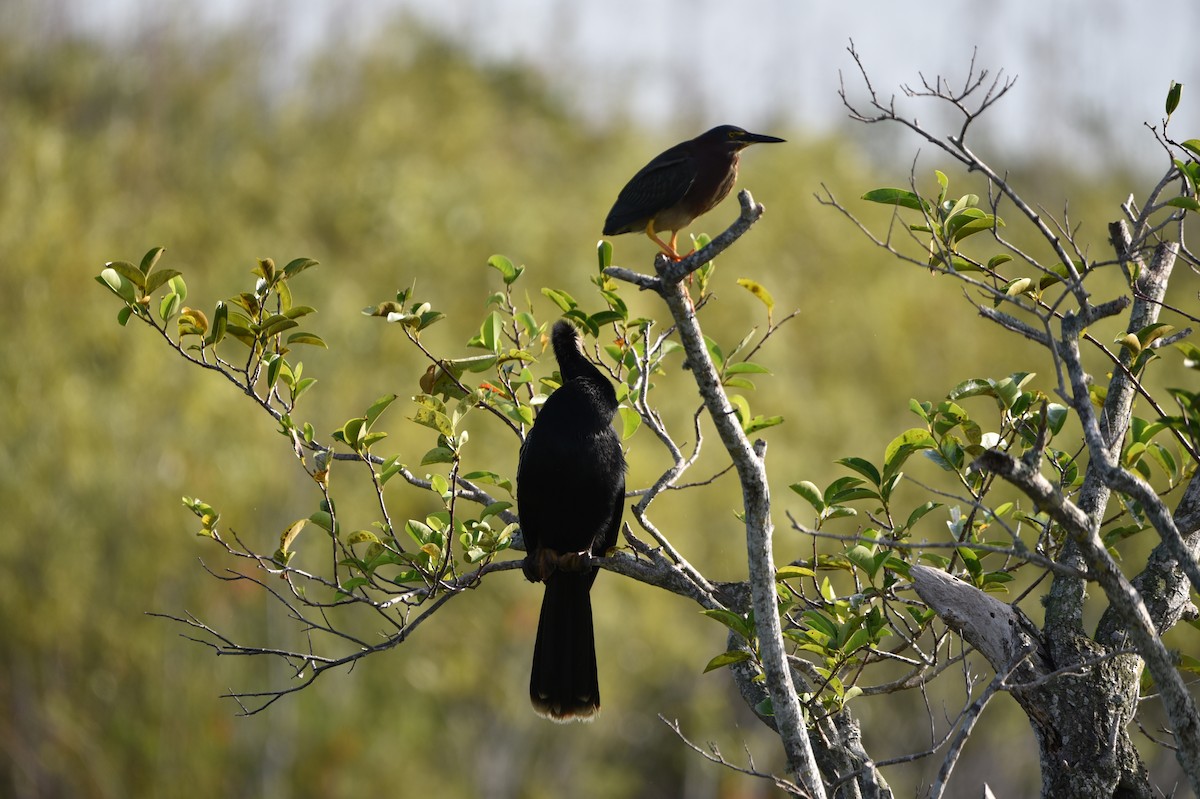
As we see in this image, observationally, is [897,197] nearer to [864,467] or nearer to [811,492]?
[864,467]

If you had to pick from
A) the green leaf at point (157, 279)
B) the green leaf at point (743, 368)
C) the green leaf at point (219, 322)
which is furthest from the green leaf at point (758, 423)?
the green leaf at point (157, 279)

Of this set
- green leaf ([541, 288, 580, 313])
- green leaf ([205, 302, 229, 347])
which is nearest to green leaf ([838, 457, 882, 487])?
green leaf ([541, 288, 580, 313])

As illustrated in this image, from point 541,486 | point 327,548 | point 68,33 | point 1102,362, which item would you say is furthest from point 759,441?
point 68,33

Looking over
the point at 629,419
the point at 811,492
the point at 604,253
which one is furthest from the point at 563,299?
the point at 811,492

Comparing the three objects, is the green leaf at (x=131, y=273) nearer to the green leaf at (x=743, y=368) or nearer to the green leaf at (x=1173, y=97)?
the green leaf at (x=743, y=368)

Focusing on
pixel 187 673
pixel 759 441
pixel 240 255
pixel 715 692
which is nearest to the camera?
pixel 759 441

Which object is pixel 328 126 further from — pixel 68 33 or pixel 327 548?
pixel 327 548

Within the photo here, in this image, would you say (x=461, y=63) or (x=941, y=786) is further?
(x=461, y=63)

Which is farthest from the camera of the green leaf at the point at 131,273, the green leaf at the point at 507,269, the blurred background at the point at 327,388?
the blurred background at the point at 327,388

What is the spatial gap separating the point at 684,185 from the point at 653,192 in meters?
0.13

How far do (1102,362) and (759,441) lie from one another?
1876 centimetres

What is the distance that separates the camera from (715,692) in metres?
18.4

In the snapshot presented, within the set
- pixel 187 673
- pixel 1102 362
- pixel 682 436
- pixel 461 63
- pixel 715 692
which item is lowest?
pixel 187 673

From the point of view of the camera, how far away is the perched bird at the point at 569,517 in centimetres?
419
